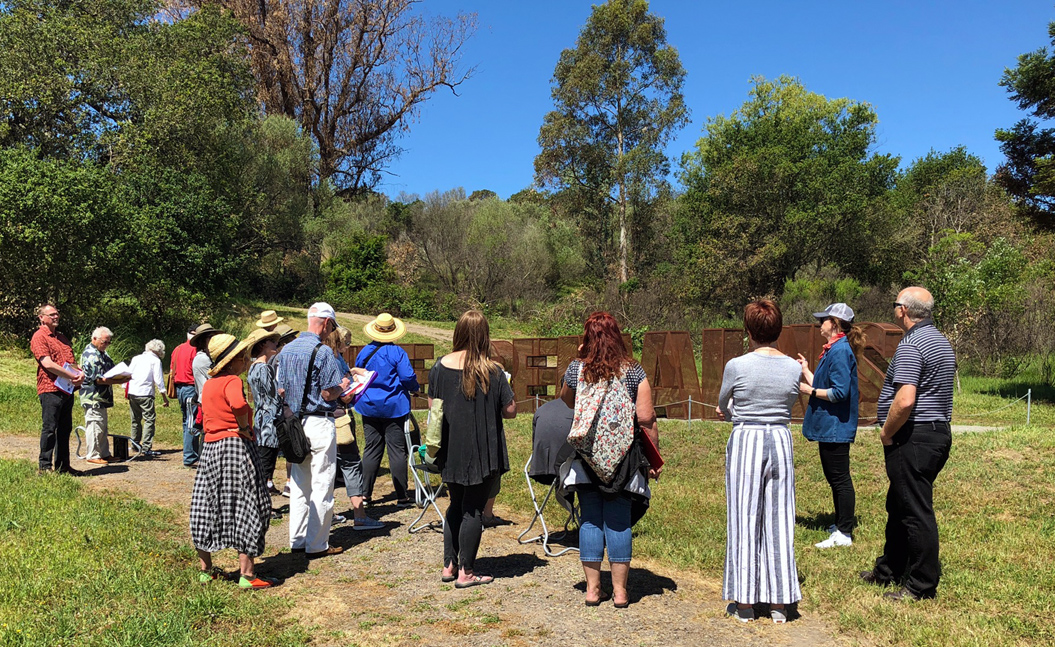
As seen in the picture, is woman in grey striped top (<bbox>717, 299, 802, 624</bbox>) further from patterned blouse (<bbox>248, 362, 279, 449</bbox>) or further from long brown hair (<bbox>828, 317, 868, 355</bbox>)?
patterned blouse (<bbox>248, 362, 279, 449</bbox>)

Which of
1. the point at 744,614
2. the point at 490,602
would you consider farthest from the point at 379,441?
the point at 744,614

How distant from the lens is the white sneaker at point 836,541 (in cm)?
621

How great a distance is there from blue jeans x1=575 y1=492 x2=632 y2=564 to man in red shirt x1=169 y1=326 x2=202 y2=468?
22.3 ft

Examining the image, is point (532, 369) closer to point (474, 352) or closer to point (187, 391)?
point (187, 391)

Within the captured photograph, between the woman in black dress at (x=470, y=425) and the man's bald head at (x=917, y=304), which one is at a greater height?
the man's bald head at (x=917, y=304)

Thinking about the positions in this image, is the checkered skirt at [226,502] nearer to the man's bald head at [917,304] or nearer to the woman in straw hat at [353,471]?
the woman in straw hat at [353,471]

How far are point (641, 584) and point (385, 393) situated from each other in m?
2.94

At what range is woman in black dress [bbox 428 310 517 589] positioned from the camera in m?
5.14

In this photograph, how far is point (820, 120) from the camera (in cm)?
4144

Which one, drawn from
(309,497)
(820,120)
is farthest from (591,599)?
(820,120)

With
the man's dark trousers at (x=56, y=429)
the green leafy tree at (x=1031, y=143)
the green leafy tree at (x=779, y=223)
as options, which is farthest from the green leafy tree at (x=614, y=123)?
the man's dark trousers at (x=56, y=429)

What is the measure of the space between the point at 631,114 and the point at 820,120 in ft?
40.9

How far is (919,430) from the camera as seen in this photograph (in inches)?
Result: 191

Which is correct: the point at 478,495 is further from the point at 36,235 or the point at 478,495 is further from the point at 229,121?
the point at 229,121
